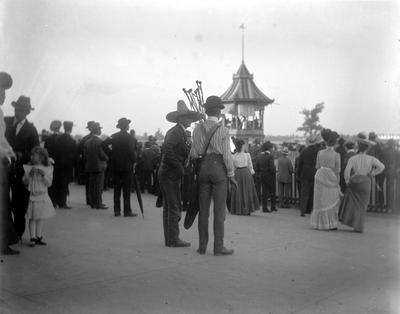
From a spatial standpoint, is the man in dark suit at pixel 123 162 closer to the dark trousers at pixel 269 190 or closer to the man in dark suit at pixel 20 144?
the dark trousers at pixel 269 190

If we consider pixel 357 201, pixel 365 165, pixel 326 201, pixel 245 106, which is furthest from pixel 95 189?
pixel 245 106

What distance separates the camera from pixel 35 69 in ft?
19.6

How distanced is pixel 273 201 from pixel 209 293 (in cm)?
740

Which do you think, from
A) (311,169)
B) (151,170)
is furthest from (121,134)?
(151,170)

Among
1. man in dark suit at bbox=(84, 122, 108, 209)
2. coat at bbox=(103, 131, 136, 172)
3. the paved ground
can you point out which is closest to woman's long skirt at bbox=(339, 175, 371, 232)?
the paved ground

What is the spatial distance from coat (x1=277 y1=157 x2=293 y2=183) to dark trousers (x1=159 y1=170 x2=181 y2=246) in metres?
5.76

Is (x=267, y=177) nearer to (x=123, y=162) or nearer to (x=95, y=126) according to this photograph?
(x=123, y=162)

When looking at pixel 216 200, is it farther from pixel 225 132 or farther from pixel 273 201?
pixel 273 201

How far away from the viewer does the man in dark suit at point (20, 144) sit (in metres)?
6.75

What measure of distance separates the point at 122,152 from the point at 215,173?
417cm

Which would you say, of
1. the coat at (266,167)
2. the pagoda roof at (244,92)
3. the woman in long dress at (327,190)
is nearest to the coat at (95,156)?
the coat at (266,167)

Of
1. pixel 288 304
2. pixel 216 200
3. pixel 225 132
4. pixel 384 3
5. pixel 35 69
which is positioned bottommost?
pixel 288 304

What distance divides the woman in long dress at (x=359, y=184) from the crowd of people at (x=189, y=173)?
0.7 inches

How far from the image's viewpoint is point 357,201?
9070 mm
